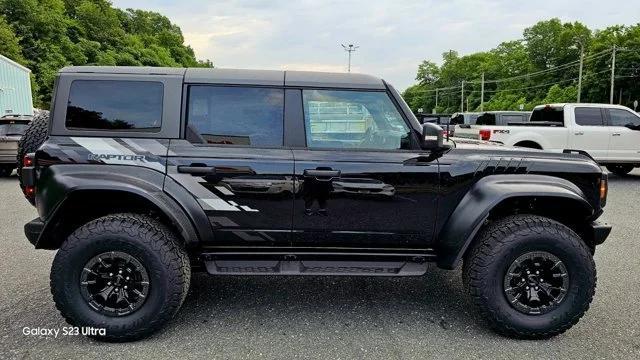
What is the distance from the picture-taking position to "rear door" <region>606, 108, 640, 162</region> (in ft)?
37.4

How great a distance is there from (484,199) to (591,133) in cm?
965

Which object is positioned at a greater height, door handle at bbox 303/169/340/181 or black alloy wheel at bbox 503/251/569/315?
door handle at bbox 303/169/340/181

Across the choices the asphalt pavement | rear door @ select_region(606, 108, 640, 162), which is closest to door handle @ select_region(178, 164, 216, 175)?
the asphalt pavement

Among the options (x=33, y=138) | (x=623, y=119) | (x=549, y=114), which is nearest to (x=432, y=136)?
(x=33, y=138)

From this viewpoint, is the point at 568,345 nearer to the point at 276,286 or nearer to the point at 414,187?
the point at 414,187

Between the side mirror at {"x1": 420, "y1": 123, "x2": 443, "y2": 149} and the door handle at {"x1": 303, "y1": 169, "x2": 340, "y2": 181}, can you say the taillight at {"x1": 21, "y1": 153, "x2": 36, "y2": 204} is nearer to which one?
the door handle at {"x1": 303, "y1": 169, "x2": 340, "y2": 181}

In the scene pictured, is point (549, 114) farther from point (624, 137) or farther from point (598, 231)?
point (598, 231)

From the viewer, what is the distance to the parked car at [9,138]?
1134cm

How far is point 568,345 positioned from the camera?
130 inches

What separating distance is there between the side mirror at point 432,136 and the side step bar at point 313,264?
0.82 metres

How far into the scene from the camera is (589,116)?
1153 centimetres

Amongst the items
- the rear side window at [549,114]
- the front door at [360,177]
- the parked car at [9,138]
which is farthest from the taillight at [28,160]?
the rear side window at [549,114]

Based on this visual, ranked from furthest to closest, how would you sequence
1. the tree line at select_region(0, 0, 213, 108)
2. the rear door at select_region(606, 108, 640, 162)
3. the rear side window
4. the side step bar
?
the tree line at select_region(0, 0, 213, 108)
the rear side window
the rear door at select_region(606, 108, 640, 162)
the side step bar

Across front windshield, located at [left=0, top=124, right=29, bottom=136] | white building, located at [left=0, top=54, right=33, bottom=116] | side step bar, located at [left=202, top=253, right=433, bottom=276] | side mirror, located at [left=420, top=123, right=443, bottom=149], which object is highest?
white building, located at [left=0, top=54, right=33, bottom=116]
